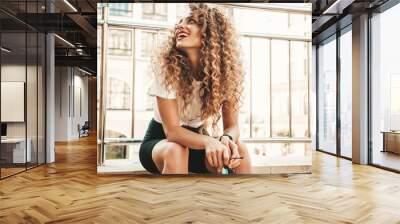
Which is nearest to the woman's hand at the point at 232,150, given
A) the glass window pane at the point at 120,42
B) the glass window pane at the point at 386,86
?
the glass window pane at the point at 120,42

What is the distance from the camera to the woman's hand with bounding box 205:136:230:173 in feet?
19.4

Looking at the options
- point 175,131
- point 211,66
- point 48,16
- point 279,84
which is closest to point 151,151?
point 175,131

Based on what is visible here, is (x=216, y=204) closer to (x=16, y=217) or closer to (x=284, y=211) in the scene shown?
(x=284, y=211)

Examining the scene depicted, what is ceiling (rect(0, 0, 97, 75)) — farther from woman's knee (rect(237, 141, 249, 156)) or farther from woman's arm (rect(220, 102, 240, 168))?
woman's knee (rect(237, 141, 249, 156))

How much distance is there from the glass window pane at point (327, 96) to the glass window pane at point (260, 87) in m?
3.76

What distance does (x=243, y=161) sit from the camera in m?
6.09

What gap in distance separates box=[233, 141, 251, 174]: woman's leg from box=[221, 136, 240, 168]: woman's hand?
0.06 meters

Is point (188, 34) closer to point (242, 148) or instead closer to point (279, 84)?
point (279, 84)

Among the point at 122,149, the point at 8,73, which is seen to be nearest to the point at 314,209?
the point at 122,149

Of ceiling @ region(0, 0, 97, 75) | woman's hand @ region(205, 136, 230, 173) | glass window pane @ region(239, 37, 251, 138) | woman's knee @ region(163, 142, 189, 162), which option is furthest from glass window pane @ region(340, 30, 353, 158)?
ceiling @ region(0, 0, 97, 75)

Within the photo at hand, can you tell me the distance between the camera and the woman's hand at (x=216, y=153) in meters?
5.92

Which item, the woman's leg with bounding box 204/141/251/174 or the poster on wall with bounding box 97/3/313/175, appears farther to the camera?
the woman's leg with bounding box 204/141/251/174

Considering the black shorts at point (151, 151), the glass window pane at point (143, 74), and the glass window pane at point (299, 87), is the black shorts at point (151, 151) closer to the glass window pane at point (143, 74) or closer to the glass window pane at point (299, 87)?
the glass window pane at point (143, 74)

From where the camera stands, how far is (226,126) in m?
6.03
